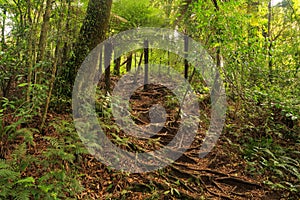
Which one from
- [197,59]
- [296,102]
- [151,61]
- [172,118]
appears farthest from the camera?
[151,61]

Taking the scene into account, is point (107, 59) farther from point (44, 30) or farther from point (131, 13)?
point (44, 30)

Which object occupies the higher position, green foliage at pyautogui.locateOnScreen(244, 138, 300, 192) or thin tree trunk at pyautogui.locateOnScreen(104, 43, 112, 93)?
thin tree trunk at pyautogui.locateOnScreen(104, 43, 112, 93)

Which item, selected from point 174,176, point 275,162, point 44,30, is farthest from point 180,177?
point 44,30

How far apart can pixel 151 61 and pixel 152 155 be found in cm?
576

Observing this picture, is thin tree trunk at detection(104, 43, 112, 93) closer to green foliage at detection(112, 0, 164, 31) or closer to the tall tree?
the tall tree

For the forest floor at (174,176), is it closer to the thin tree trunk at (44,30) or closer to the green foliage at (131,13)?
the thin tree trunk at (44,30)

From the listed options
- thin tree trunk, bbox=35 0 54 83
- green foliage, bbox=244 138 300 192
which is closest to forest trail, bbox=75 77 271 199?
green foliage, bbox=244 138 300 192

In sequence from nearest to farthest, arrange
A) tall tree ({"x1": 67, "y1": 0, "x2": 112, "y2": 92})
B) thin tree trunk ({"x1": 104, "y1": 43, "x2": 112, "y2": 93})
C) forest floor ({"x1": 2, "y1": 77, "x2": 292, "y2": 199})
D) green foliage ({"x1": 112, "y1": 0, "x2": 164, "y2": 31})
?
1. forest floor ({"x1": 2, "y1": 77, "x2": 292, "y2": 199})
2. tall tree ({"x1": 67, "y1": 0, "x2": 112, "y2": 92})
3. thin tree trunk ({"x1": 104, "y1": 43, "x2": 112, "y2": 93})
4. green foliage ({"x1": 112, "y1": 0, "x2": 164, "y2": 31})

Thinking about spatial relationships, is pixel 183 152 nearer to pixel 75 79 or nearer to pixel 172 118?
pixel 172 118

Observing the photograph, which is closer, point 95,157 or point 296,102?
point 95,157

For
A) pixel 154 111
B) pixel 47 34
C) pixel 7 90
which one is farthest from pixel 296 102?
pixel 7 90

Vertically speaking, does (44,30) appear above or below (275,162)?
above

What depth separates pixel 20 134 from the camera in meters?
Result: 3.66

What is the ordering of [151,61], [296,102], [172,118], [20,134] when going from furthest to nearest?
[151,61], [172,118], [296,102], [20,134]
